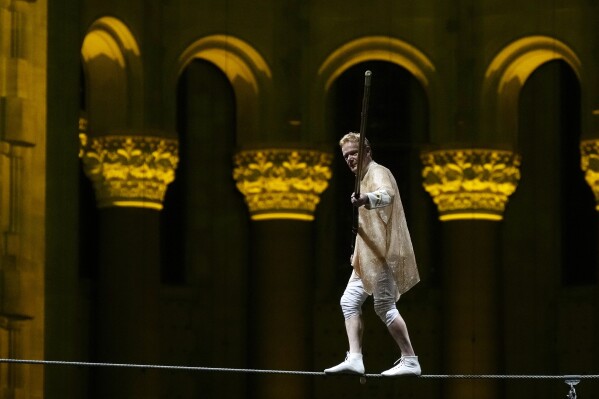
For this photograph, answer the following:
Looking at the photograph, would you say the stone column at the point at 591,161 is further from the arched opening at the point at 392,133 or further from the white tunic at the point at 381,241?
the white tunic at the point at 381,241

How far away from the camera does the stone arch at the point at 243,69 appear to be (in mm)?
44562

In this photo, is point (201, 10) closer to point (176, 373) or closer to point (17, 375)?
point (176, 373)

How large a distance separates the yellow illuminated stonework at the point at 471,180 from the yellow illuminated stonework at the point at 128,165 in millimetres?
3496

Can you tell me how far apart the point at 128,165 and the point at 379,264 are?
14842 mm

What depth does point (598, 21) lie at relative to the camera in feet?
145

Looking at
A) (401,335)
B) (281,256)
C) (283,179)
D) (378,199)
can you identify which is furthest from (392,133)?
(378,199)

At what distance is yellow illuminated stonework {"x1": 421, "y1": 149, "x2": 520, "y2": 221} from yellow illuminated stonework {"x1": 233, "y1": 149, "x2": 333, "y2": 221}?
1427 mm

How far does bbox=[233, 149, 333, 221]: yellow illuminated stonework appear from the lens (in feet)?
144

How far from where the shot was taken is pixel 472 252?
4441 centimetres

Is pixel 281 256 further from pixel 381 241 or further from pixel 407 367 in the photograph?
pixel 407 367

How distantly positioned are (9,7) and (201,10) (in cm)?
733

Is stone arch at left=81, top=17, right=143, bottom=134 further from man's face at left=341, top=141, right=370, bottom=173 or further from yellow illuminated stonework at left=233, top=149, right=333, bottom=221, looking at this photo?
man's face at left=341, top=141, right=370, bottom=173

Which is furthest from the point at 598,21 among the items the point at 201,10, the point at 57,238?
the point at 57,238

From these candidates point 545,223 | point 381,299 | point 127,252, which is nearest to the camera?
point 381,299
